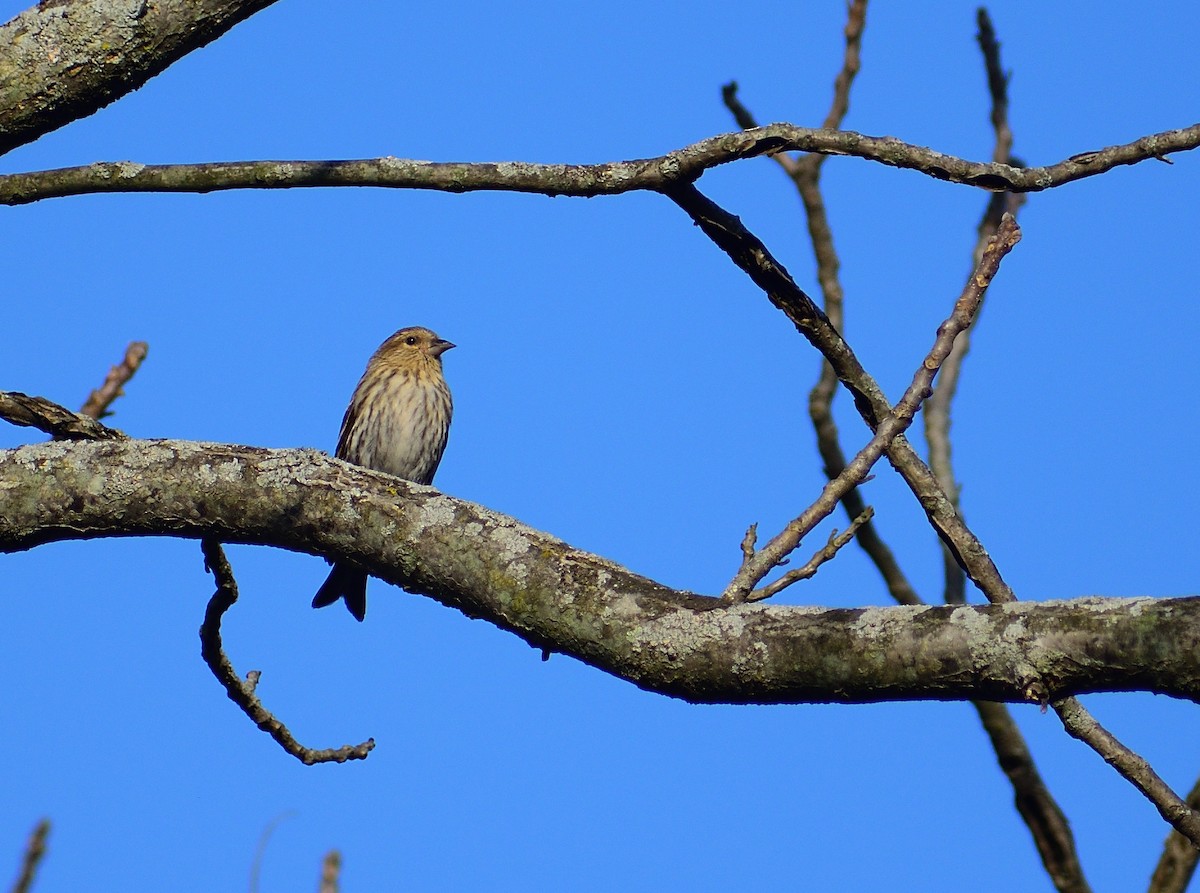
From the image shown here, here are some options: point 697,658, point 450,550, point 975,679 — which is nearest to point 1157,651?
point 975,679

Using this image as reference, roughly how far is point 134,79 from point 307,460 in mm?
918

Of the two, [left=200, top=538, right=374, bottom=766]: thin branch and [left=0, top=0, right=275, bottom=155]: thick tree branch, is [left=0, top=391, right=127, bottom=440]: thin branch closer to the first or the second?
[left=200, top=538, right=374, bottom=766]: thin branch

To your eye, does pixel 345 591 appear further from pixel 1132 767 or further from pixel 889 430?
pixel 1132 767

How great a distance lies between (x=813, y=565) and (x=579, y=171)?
1078mm

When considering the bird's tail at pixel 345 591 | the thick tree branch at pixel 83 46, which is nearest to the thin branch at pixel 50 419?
the thick tree branch at pixel 83 46

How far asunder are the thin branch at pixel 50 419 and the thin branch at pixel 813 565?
1582 mm

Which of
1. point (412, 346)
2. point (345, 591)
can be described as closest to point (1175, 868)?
point (345, 591)

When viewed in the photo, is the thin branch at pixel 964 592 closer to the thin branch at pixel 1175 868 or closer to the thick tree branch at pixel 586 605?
the thin branch at pixel 1175 868

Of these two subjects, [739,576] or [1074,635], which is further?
[739,576]

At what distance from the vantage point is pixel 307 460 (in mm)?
3105

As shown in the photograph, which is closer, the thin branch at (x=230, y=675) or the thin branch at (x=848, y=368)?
the thin branch at (x=848, y=368)

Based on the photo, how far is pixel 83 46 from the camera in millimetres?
2682

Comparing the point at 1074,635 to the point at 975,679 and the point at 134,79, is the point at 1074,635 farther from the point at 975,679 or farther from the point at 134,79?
the point at 134,79

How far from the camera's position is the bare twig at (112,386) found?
4547 mm
